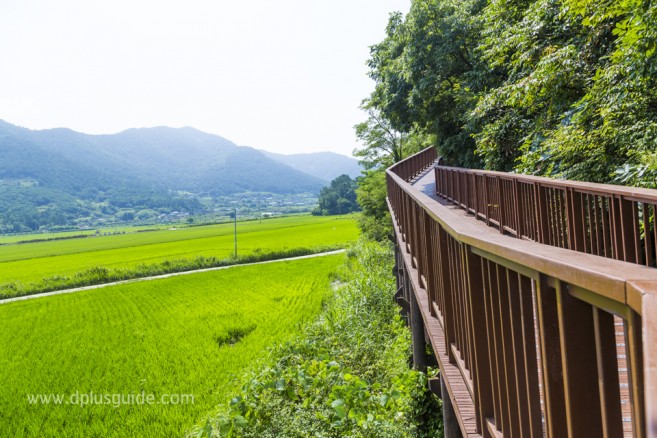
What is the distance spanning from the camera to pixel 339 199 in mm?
116938

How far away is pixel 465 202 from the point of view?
9.75m

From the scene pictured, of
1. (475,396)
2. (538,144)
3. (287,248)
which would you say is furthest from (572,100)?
(287,248)

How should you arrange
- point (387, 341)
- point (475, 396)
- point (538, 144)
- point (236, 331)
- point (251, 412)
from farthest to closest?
point (236, 331)
point (387, 341)
point (538, 144)
point (251, 412)
point (475, 396)

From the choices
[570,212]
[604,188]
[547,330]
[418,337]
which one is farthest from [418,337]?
[547,330]

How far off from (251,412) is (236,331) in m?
9.43

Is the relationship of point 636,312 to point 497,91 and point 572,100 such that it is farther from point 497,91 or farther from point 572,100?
Answer: point 497,91

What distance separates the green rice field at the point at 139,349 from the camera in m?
9.77

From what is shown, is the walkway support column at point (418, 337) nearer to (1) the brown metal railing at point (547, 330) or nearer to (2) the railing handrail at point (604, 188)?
(2) the railing handrail at point (604, 188)

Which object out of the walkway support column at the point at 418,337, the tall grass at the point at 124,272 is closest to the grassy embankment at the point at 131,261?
the tall grass at the point at 124,272

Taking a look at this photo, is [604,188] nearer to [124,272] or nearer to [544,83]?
[544,83]

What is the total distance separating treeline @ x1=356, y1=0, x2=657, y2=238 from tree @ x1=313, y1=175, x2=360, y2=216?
97167 mm

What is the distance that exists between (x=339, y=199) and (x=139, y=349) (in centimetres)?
10318

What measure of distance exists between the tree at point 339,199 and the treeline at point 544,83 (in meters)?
97.2

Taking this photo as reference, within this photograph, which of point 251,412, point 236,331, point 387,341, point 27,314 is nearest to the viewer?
point 251,412
